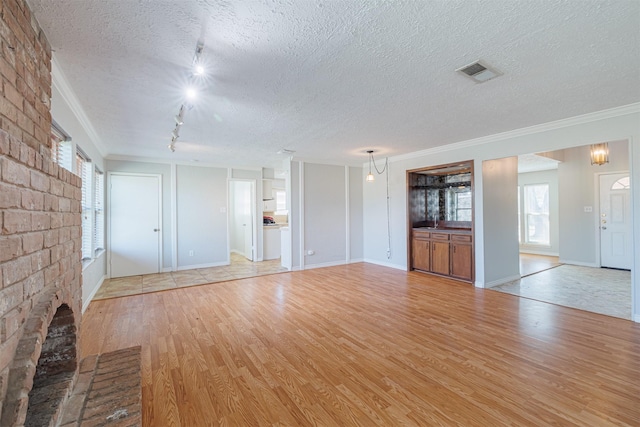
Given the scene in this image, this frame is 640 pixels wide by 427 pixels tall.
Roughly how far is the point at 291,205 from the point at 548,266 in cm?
565

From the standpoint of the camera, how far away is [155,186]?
580 cm

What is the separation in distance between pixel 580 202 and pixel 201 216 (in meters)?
8.29

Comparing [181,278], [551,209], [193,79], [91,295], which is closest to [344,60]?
[193,79]

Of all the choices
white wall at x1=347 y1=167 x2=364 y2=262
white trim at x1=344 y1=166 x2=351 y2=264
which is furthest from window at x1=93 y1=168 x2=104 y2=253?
white wall at x1=347 y1=167 x2=364 y2=262

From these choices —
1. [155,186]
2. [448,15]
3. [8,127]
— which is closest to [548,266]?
[448,15]

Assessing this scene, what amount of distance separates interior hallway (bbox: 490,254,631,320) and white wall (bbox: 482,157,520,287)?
231 mm

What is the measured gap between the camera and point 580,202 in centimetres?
612

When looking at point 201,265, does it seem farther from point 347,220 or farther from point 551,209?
point 551,209

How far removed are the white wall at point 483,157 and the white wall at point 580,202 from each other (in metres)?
0.33

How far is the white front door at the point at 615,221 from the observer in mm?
5520

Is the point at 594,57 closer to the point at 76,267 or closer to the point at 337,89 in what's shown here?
the point at 337,89

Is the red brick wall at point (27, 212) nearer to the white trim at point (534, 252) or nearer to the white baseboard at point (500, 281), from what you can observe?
the white baseboard at point (500, 281)

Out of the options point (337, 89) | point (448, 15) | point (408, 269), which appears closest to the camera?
point (448, 15)

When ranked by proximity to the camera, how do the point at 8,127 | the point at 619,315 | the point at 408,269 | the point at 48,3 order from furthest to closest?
the point at 408,269, the point at 619,315, the point at 48,3, the point at 8,127
